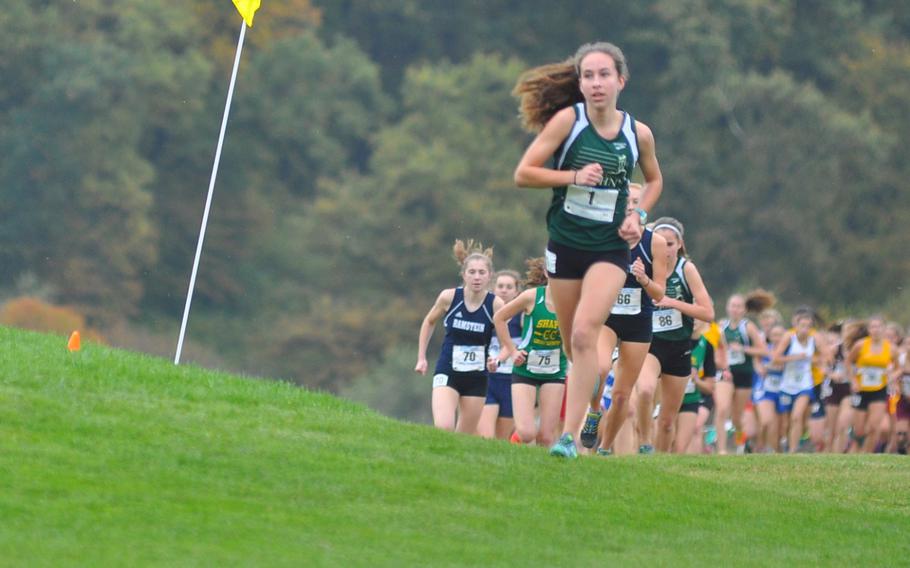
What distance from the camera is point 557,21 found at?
228ft

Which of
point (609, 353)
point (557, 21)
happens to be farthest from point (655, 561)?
point (557, 21)

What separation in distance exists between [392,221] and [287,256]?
4284 mm

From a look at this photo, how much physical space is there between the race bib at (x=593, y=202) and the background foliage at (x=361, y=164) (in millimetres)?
46225

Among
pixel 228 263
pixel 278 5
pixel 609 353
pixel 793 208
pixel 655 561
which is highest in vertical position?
pixel 278 5

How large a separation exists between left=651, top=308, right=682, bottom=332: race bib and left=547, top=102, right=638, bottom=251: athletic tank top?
3852 mm

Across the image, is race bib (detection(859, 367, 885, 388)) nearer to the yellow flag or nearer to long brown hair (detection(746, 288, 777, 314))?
long brown hair (detection(746, 288, 777, 314))

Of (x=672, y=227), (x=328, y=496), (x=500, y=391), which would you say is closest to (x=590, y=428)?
(x=672, y=227)

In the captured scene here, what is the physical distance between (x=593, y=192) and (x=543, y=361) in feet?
13.6

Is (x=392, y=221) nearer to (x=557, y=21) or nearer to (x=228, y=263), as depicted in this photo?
(x=228, y=263)

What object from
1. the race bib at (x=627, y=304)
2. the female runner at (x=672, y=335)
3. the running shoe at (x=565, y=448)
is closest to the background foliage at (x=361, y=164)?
the female runner at (x=672, y=335)

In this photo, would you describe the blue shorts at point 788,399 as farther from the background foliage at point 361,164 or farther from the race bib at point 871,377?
the background foliage at point 361,164

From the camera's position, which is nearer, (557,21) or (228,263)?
(228,263)

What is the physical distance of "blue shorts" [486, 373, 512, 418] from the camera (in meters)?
16.8

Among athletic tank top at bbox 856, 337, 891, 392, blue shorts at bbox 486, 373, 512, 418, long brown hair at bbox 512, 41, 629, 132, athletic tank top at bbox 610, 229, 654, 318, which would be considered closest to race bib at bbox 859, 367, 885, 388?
athletic tank top at bbox 856, 337, 891, 392
